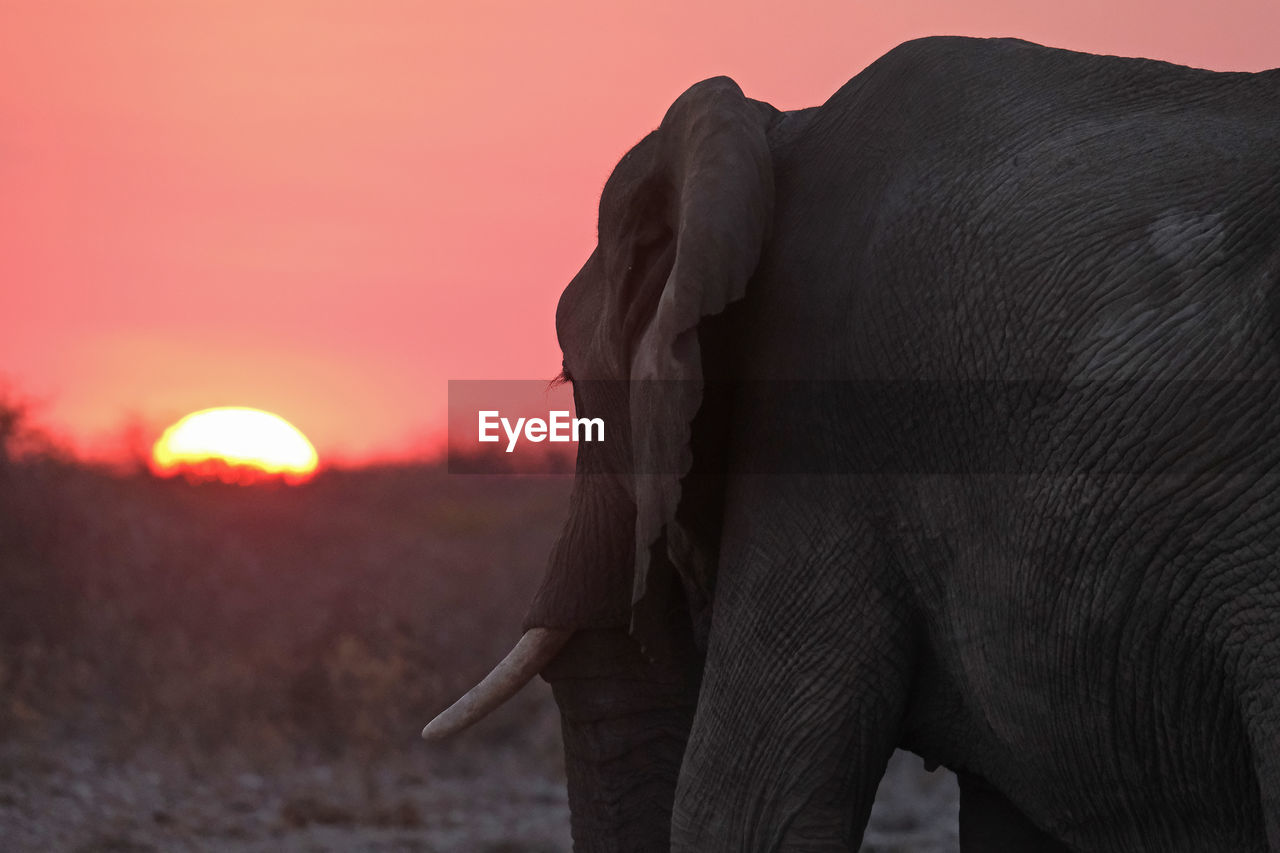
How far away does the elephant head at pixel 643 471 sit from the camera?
2920mm

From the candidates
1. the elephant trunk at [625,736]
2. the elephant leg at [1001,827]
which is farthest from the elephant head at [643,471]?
the elephant leg at [1001,827]

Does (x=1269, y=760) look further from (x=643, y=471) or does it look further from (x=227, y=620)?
(x=227, y=620)

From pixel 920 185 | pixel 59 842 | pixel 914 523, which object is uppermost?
pixel 920 185

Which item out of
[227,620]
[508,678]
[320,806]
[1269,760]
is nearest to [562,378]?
[508,678]

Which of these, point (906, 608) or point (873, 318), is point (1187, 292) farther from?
point (906, 608)

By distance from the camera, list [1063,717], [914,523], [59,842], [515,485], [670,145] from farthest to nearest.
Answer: [515,485] < [59,842] < [670,145] < [914,523] < [1063,717]

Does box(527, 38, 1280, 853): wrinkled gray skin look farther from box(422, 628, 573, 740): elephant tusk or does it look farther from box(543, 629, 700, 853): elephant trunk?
box(422, 628, 573, 740): elephant tusk

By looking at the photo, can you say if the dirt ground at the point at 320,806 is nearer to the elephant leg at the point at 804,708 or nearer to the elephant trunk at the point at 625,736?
the elephant trunk at the point at 625,736

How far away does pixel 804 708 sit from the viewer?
2.95 m

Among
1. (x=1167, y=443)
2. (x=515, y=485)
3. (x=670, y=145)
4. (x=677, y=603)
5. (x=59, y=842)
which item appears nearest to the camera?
(x=1167, y=443)

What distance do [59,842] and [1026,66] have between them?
474cm

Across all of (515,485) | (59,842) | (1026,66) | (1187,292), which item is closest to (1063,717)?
(1187,292)

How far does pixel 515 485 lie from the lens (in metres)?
19.1

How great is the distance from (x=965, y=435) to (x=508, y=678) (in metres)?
1.44
